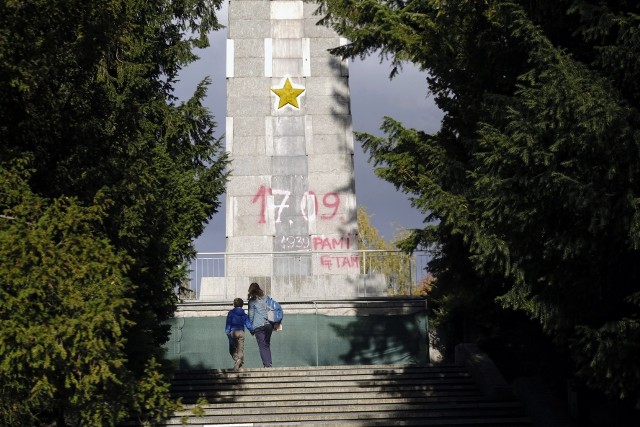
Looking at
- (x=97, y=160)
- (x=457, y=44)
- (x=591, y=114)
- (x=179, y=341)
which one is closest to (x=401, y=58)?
(x=457, y=44)

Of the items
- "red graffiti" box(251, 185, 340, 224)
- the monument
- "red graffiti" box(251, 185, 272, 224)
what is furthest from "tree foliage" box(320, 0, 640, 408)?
"red graffiti" box(251, 185, 272, 224)

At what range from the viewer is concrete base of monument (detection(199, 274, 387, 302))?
2688 cm

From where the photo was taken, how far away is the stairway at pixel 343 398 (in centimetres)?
1905

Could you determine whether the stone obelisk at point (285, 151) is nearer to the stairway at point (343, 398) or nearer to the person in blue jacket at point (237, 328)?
the person in blue jacket at point (237, 328)

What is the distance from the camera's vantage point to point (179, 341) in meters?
25.0

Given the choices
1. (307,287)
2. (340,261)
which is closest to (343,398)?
(307,287)

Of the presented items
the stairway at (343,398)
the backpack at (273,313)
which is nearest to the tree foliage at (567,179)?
the stairway at (343,398)

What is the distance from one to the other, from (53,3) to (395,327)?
13978 mm

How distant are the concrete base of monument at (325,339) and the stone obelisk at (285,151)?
2.24 metres

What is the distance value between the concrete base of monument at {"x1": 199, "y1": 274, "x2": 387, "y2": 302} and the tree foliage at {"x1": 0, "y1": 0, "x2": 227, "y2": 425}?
8.21m

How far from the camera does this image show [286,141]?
28.7m

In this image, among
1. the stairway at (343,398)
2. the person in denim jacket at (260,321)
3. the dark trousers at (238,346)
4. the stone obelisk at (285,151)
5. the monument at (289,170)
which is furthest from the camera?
the stone obelisk at (285,151)

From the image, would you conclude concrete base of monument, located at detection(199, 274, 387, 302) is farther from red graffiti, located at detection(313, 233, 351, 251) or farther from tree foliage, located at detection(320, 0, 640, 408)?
tree foliage, located at detection(320, 0, 640, 408)

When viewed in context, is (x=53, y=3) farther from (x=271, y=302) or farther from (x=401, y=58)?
(x=271, y=302)
